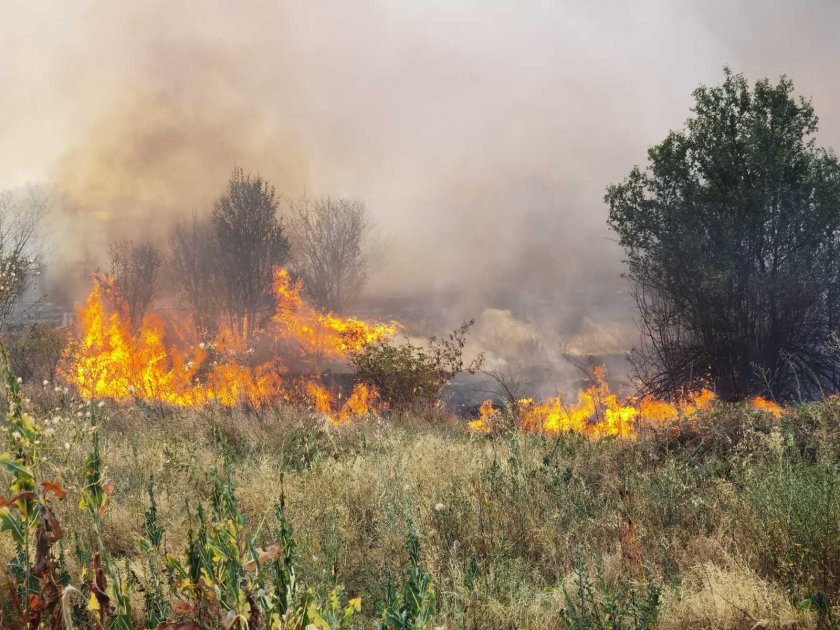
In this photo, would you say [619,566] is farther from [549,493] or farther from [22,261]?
[22,261]

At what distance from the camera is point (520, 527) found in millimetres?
4055

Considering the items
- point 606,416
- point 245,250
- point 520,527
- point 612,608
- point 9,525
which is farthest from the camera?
point 245,250

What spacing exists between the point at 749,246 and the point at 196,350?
60.7 ft

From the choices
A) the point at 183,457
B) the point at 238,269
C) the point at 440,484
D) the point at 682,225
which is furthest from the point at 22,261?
the point at 682,225

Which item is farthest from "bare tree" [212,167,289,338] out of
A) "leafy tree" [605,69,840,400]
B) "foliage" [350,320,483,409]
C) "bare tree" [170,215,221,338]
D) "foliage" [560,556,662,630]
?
"foliage" [560,556,662,630]

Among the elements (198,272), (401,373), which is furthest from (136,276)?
(401,373)

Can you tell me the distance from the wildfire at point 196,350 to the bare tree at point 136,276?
0.34 m

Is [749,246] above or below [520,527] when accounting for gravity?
above

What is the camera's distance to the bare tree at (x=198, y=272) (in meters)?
26.6

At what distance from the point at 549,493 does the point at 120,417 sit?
309 inches

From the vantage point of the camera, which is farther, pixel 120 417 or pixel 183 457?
pixel 120 417

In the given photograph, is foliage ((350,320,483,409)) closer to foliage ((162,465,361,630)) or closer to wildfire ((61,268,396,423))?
wildfire ((61,268,396,423))

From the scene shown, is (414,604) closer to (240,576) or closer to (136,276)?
(240,576)

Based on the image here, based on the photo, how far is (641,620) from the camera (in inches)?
93.9
